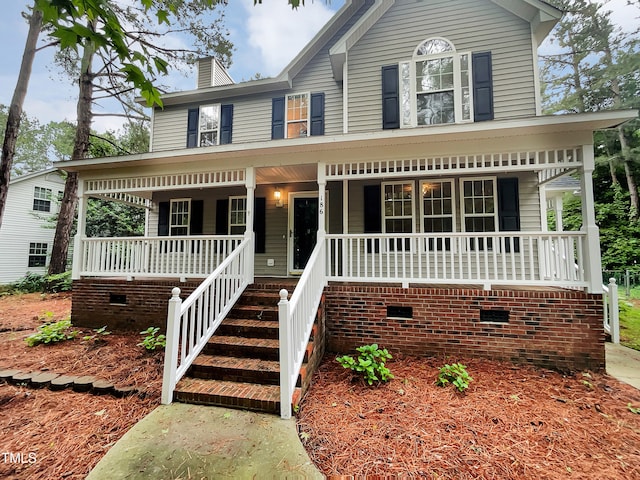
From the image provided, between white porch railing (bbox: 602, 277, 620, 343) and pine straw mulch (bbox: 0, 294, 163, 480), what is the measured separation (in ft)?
24.4

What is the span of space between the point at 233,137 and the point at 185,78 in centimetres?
478

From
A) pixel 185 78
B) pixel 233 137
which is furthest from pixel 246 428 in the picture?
pixel 185 78

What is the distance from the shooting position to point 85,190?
671 centimetres

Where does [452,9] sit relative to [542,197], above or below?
above

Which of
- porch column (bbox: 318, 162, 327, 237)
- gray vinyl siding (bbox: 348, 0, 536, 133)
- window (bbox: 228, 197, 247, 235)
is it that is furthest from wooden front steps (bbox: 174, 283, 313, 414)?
gray vinyl siding (bbox: 348, 0, 536, 133)

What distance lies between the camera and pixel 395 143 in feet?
17.0

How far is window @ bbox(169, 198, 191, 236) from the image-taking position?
28.0 feet

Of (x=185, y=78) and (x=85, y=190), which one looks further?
(x=185, y=78)

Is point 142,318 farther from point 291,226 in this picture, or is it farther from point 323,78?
point 323,78

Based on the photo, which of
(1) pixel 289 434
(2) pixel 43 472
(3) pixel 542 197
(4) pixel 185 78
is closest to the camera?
(2) pixel 43 472

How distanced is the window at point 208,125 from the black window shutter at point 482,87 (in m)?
6.72

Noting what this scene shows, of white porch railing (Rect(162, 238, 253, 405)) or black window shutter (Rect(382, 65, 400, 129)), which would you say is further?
black window shutter (Rect(382, 65, 400, 129))

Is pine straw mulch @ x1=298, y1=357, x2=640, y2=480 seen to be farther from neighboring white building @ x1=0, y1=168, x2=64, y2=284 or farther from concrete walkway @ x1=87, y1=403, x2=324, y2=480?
neighboring white building @ x1=0, y1=168, x2=64, y2=284
